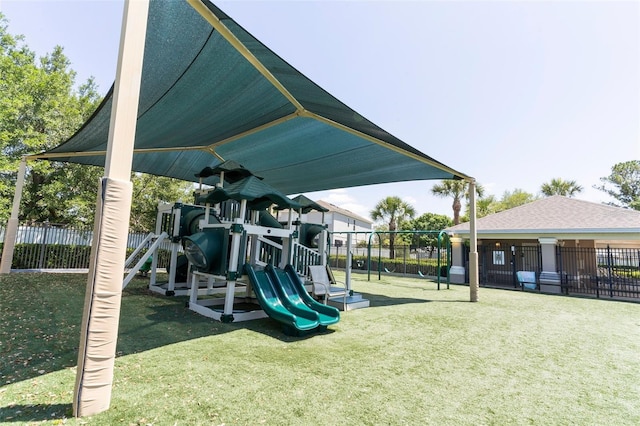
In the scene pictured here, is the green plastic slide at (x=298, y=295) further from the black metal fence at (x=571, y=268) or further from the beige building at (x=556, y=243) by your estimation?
the beige building at (x=556, y=243)

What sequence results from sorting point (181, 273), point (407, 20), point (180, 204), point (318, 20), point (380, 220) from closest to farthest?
point (318, 20)
point (407, 20)
point (180, 204)
point (181, 273)
point (380, 220)

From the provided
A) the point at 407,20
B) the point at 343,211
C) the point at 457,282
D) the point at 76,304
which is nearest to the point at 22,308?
the point at 76,304

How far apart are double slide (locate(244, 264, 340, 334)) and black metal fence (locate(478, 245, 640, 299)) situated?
1080cm

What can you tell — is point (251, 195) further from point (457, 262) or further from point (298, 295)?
point (457, 262)

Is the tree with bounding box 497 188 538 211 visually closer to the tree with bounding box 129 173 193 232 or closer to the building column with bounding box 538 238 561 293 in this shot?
the building column with bounding box 538 238 561 293

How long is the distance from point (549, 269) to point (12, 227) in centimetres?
1873

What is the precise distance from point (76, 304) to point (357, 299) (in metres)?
5.65

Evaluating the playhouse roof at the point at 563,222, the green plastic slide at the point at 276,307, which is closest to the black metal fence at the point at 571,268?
the playhouse roof at the point at 563,222

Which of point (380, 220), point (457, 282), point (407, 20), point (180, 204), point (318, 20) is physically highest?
point (407, 20)

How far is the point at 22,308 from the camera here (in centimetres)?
491

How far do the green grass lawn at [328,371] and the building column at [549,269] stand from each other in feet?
21.3

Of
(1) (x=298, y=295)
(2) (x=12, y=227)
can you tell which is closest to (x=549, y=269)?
(1) (x=298, y=295)

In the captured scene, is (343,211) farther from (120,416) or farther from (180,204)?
(120,416)

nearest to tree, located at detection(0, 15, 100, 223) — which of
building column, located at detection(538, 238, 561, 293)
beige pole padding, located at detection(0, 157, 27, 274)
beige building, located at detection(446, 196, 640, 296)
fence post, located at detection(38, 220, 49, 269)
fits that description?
fence post, located at detection(38, 220, 49, 269)
